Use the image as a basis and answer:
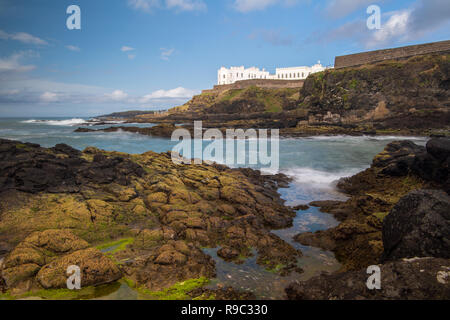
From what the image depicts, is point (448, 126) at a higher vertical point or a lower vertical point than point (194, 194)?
higher

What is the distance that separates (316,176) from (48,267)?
1355 cm

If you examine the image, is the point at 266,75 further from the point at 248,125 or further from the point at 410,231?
the point at 410,231

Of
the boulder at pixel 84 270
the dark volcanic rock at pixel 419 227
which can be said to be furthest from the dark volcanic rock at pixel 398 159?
the boulder at pixel 84 270

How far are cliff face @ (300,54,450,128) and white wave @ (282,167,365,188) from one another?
31.4 metres

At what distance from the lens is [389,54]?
50.9 metres

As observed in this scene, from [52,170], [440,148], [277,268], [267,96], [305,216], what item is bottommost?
[277,268]

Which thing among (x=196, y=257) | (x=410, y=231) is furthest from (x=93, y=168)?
(x=410, y=231)

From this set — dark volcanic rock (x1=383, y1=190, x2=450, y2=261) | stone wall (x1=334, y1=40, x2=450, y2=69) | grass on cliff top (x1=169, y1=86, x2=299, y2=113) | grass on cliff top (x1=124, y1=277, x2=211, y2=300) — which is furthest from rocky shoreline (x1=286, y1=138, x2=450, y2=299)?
grass on cliff top (x1=169, y1=86, x2=299, y2=113)

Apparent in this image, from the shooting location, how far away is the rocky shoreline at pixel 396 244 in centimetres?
333

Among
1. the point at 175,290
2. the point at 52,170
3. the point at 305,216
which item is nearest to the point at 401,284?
the point at 175,290

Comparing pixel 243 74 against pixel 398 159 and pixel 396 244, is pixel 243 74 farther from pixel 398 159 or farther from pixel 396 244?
pixel 396 244

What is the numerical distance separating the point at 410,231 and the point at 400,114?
1842 inches

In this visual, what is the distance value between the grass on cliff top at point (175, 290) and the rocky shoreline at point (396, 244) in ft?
5.77

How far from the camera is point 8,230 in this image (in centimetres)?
636
